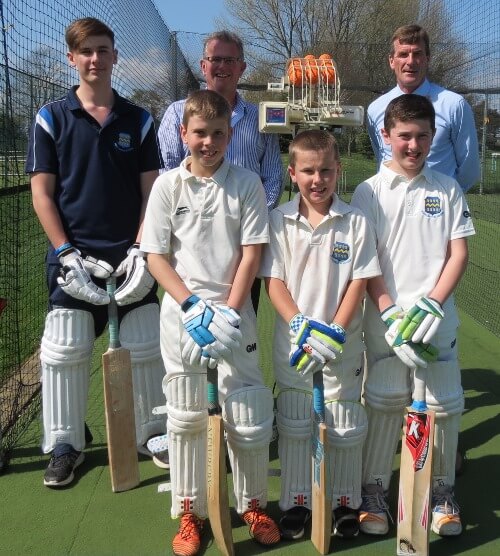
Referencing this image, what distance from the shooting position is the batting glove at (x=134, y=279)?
2.30m

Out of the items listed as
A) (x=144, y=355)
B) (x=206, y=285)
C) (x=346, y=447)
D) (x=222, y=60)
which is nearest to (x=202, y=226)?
(x=206, y=285)

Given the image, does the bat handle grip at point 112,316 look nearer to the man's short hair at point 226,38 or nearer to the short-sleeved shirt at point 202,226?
the short-sleeved shirt at point 202,226

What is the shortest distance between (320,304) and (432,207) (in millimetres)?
497

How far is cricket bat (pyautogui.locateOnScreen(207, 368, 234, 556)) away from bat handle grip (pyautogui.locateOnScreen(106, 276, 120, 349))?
49 centimetres

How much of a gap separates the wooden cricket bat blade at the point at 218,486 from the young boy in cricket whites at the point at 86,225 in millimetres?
616

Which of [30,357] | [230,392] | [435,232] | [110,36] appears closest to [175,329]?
[230,392]

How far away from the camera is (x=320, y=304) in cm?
206

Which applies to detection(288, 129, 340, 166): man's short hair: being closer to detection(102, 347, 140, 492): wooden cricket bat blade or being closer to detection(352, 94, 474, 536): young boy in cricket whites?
detection(352, 94, 474, 536): young boy in cricket whites

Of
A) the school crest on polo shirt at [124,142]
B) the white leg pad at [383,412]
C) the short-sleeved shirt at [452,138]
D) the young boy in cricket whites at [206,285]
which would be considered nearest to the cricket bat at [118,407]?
the young boy in cricket whites at [206,285]

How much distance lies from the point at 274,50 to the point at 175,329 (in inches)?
617

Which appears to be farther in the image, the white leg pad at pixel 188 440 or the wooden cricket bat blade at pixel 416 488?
the white leg pad at pixel 188 440

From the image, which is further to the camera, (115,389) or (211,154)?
(115,389)

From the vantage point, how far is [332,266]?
2.07 meters

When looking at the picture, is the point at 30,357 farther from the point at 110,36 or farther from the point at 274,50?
the point at 274,50
